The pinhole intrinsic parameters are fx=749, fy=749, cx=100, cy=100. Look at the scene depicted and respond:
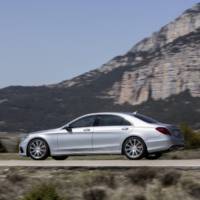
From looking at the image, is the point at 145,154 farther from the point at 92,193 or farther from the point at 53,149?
the point at 92,193

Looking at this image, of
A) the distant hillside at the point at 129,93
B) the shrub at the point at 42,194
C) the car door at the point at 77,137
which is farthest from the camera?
the distant hillside at the point at 129,93

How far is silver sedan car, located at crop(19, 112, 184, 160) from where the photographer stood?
19.1 meters

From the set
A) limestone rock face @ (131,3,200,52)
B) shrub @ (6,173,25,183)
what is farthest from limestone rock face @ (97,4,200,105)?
shrub @ (6,173,25,183)

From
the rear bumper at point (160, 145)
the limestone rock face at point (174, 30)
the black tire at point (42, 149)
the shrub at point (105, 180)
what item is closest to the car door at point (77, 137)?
the black tire at point (42, 149)

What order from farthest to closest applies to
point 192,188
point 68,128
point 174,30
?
point 174,30, point 68,128, point 192,188

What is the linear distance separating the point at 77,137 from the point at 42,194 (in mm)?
5556

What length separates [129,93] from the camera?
14012 centimetres


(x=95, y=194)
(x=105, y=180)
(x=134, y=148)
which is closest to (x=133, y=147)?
(x=134, y=148)

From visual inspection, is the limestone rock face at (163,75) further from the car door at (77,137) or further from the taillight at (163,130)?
the taillight at (163,130)

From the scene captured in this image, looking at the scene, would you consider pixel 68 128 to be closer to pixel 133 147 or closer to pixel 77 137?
pixel 77 137

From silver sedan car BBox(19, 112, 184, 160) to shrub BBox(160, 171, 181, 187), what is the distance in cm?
426

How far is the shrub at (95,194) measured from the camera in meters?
14.8

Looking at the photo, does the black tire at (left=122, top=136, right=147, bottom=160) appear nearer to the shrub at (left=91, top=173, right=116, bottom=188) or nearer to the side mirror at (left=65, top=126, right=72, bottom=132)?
the side mirror at (left=65, top=126, right=72, bottom=132)

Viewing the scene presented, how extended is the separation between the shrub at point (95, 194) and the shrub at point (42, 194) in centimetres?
59
